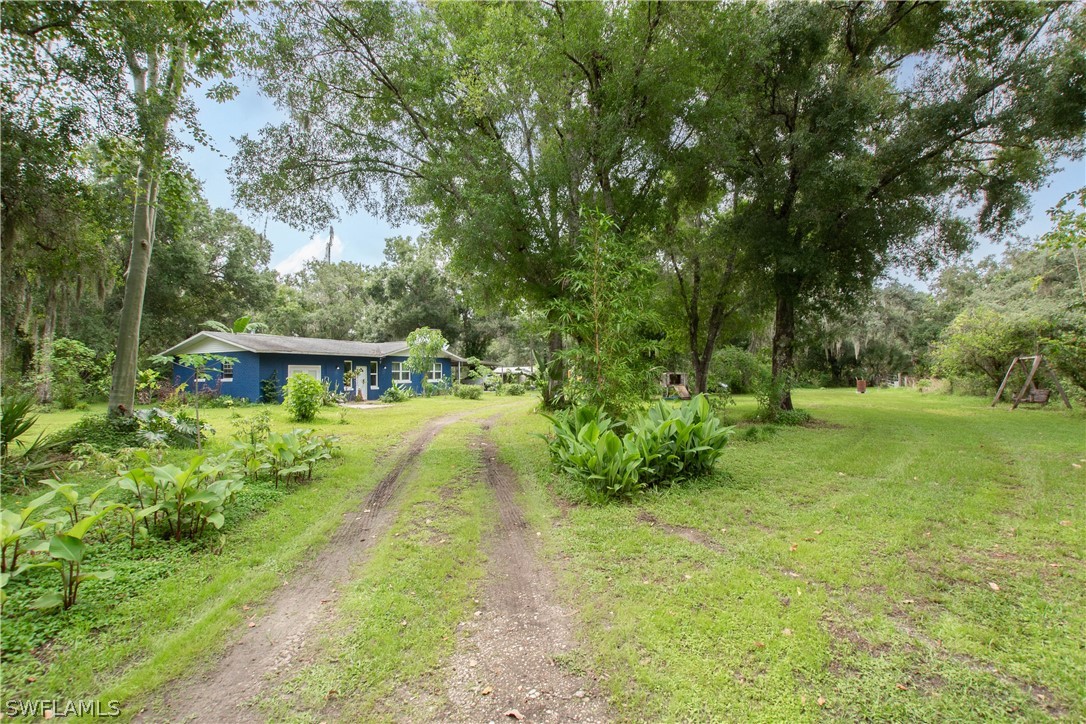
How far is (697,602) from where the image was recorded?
106 inches

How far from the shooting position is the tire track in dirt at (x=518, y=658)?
1910mm

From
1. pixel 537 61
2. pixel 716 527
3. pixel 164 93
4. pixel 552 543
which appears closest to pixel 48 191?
pixel 164 93

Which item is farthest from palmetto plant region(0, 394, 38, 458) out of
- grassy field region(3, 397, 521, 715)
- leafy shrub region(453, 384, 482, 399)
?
leafy shrub region(453, 384, 482, 399)

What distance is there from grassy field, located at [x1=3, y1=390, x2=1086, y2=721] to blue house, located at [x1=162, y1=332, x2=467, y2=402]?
41.3ft

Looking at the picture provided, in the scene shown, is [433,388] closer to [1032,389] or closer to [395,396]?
[395,396]

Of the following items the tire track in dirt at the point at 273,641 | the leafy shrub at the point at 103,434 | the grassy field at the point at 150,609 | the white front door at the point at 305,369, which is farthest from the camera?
the white front door at the point at 305,369

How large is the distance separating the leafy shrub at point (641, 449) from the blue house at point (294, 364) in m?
12.2

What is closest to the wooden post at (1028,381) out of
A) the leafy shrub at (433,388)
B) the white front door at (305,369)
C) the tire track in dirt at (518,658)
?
the tire track in dirt at (518,658)

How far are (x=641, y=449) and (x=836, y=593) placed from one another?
2371 millimetres

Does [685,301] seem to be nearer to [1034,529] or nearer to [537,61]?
[537,61]

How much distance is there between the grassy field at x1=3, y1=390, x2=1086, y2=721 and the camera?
1.95 m

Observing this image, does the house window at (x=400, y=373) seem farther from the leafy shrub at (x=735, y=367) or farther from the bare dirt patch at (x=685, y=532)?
the bare dirt patch at (x=685, y=532)

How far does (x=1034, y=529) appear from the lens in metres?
3.67

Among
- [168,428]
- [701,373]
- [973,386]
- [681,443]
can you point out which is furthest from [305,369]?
[973,386]
